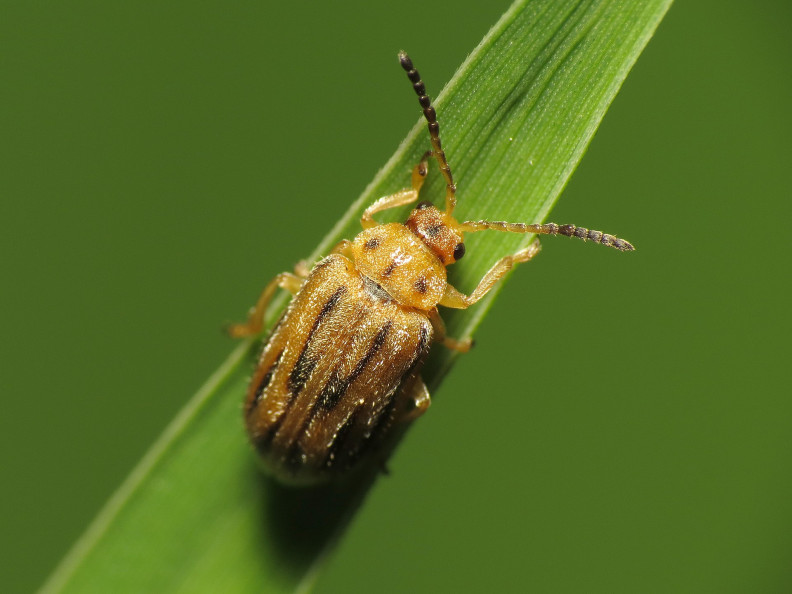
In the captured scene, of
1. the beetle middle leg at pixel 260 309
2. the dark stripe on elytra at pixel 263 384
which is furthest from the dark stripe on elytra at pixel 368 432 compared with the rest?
the beetle middle leg at pixel 260 309

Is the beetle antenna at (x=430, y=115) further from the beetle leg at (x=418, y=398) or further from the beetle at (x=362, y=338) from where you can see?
the beetle leg at (x=418, y=398)

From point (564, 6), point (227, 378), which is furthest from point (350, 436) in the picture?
point (564, 6)

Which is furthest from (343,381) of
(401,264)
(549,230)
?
(549,230)

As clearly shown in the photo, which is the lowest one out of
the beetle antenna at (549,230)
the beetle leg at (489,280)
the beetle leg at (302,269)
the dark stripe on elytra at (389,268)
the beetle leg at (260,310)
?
the beetle leg at (260,310)

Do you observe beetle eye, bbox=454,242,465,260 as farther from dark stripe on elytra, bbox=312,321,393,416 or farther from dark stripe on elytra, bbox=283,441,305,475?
dark stripe on elytra, bbox=283,441,305,475

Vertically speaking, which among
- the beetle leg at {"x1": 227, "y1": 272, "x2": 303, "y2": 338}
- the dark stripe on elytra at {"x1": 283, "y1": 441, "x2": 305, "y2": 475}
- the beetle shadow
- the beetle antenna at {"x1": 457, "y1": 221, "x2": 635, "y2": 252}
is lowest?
the beetle shadow

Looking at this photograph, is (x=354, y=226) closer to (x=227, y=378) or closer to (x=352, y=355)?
(x=352, y=355)

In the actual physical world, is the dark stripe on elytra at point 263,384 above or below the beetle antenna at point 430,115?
below

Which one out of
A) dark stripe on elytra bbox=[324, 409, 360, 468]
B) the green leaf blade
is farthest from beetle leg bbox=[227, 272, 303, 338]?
dark stripe on elytra bbox=[324, 409, 360, 468]
